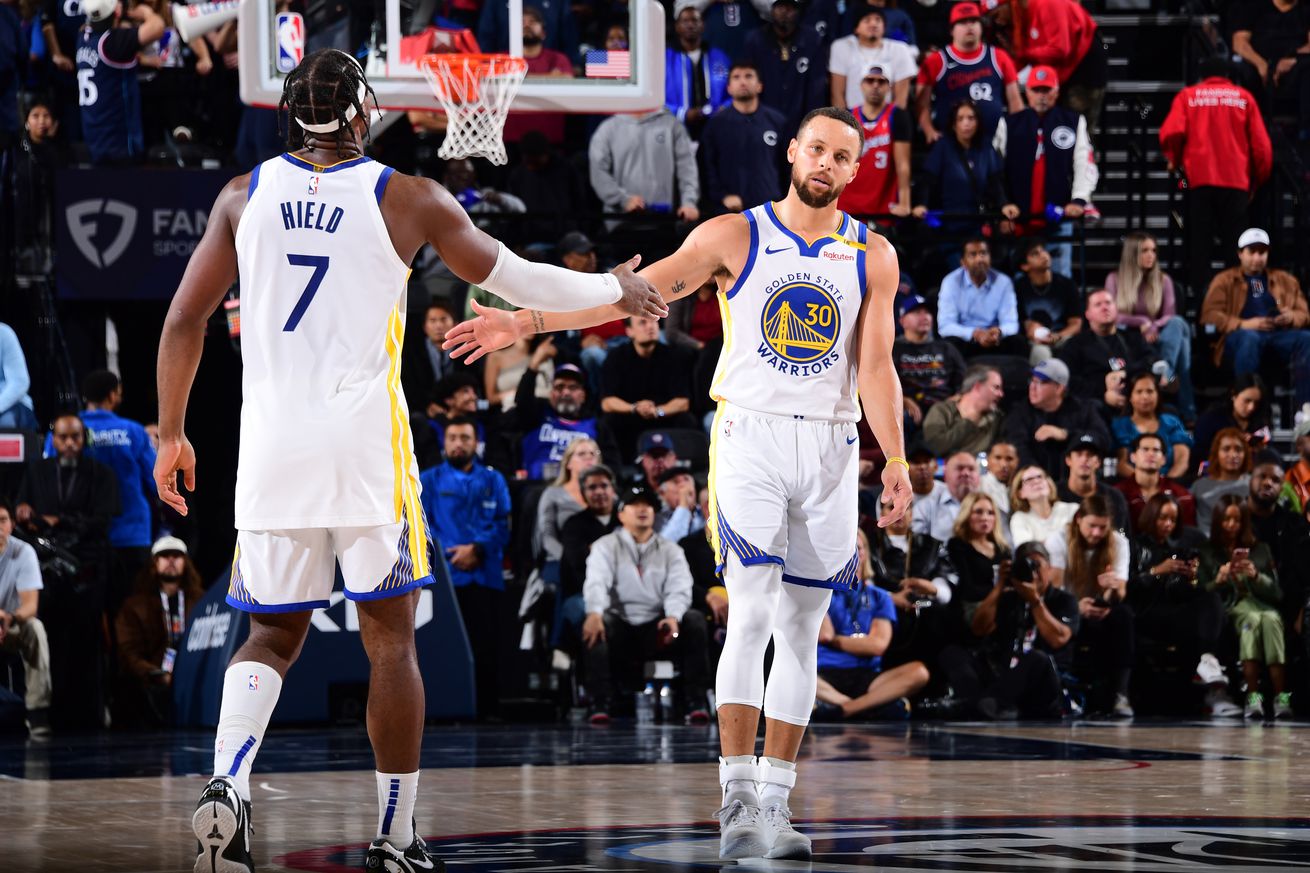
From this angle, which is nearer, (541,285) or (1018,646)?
(541,285)

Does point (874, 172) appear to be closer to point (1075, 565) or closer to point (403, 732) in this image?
point (1075, 565)

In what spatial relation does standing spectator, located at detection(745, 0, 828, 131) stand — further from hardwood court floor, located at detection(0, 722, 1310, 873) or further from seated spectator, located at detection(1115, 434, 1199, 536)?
hardwood court floor, located at detection(0, 722, 1310, 873)

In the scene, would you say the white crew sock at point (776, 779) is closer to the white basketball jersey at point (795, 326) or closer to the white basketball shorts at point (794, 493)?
the white basketball shorts at point (794, 493)

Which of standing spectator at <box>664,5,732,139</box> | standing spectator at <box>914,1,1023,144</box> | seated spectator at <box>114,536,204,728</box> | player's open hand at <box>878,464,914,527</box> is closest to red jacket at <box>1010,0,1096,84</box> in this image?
standing spectator at <box>914,1,1023,144</box>

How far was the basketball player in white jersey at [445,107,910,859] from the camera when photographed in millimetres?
6164

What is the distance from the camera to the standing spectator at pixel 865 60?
56.5 ft

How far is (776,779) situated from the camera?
6051mm

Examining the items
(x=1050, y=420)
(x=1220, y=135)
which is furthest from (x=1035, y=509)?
(x=1220, y=135)

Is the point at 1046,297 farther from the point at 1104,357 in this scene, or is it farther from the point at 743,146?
the point at 743,146

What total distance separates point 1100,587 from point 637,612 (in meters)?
3.36

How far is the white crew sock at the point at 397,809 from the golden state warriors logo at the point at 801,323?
2042 mm

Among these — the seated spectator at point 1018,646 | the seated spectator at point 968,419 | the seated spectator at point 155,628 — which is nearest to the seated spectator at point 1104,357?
the seated spectator at point 968,419

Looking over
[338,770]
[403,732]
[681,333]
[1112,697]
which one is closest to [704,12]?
[681,333]

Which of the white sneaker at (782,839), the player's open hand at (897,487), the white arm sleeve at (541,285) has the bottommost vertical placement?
the white sneaker at (782,839)
